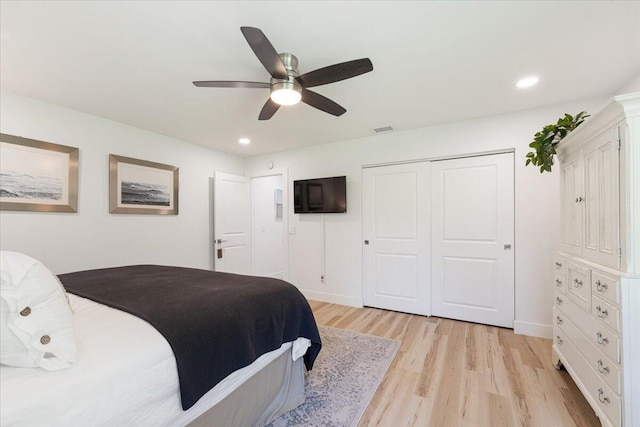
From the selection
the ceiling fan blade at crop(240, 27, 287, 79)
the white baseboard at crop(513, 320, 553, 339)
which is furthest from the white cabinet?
the ceiling fan blade at crop(240, 27, 287, 79)

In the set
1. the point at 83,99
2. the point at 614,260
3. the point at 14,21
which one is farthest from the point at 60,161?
the point at 614,260

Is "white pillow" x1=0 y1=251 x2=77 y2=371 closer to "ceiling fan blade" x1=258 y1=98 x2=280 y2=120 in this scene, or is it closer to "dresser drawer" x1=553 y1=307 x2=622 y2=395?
"ceiling fan blade" x1=258 y1=98 x2=280 y2=120

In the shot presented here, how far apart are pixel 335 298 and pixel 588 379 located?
2.70 meters

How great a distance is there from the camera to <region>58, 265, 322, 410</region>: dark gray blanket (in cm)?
116

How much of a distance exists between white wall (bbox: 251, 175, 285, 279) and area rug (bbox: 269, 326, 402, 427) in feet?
8.27

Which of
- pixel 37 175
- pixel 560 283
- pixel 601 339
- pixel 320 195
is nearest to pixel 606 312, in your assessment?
pixel 601 339

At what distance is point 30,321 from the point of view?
2.76ft

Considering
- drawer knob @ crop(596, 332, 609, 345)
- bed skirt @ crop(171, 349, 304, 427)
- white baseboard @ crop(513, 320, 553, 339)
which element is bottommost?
white baseboard @ crop(513, 320, 553, 339)

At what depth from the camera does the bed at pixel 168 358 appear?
81cm

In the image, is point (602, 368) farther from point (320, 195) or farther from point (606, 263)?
point (320, 195)

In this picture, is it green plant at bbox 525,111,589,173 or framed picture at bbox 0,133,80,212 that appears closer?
green plant at bbox 525,111,589,173

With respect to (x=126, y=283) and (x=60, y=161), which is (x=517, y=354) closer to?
(x=126, y=283)

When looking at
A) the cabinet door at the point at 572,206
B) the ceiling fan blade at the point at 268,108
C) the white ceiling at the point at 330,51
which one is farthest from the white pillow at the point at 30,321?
the cabinet door at the point at 572,206

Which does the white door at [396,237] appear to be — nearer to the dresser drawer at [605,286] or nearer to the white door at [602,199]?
the white door at [602,199]
